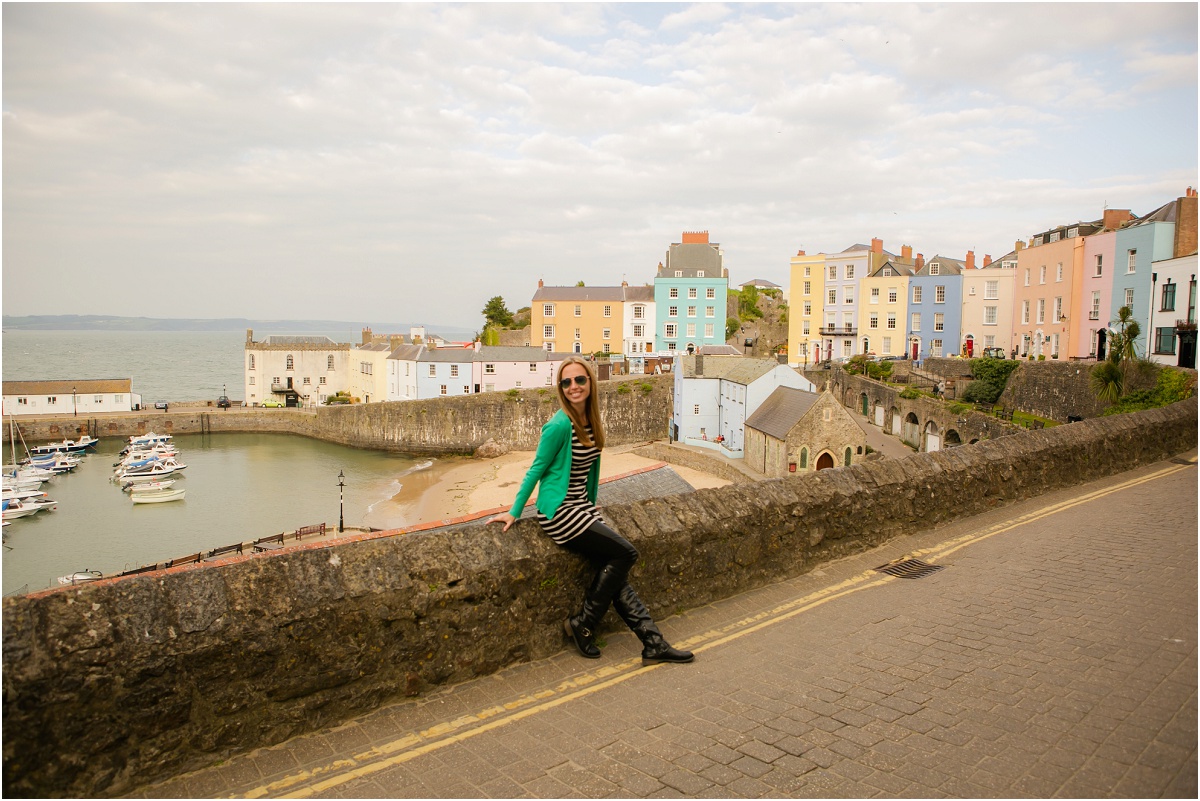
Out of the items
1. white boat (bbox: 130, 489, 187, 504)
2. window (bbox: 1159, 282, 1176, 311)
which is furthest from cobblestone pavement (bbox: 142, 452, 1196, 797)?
white boat (bbox: 130, 489, 187, 504)

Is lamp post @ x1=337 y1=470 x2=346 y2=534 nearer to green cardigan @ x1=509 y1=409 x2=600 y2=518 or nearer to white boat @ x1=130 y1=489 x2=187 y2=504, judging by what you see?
white boat @ x1=130 y1=489 x2=187 y2=504

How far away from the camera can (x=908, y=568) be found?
7.86 meters

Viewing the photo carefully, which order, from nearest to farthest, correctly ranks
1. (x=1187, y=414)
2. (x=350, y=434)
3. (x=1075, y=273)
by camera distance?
(x=1187, y=414)
(x=1075, y=273)
(x=350, y=434)

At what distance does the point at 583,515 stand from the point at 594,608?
0.68m

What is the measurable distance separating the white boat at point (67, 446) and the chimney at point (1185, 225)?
7086 cm

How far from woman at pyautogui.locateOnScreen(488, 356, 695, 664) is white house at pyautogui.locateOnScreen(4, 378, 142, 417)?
76.7m

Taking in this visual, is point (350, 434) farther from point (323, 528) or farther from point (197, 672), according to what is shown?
point (197, 672)

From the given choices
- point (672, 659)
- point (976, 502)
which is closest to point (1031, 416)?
point (976, 502)

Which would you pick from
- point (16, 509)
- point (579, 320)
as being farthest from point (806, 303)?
point (16, 509)

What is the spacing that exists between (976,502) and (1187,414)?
8.68 meters

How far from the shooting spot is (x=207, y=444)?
63781 mm

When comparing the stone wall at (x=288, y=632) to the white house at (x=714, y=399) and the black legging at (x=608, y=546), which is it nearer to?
the black legging at (x=608, y=546)

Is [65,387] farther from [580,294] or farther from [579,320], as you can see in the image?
[580,294]

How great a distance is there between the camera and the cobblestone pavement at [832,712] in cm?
394
